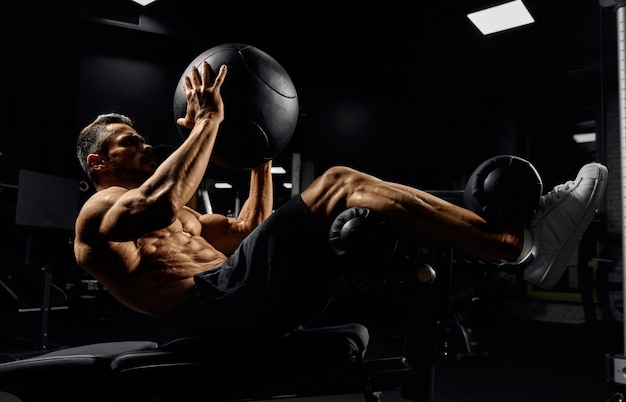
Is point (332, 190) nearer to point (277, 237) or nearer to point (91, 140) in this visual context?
point (277, 237)

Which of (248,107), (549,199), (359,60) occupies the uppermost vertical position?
(359,60)

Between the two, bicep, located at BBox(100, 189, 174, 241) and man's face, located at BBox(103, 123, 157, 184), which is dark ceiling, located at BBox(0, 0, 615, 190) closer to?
man's face, located at BBox(103, 123, 157, 184)

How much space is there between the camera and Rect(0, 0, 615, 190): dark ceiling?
5.41 metres

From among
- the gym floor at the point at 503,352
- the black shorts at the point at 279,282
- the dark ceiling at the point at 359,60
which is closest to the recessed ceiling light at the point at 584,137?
the dark ceiling at the point at 359,60

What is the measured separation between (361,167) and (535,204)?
18.3 feet

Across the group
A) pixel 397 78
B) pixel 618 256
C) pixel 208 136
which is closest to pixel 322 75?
pixel 397 78

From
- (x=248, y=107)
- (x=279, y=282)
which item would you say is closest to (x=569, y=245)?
(x=279, y=282)

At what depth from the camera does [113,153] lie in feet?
5.90

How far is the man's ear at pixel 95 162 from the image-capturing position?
5.87ft

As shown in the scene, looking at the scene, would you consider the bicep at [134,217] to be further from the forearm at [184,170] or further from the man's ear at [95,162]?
the man's ear at [95,162]

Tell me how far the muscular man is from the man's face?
0.78 feet

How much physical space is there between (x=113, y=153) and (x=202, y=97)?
446mm

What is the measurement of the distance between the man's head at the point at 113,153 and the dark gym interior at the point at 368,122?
2185mm

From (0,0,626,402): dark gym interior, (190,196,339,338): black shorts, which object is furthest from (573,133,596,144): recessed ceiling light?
(190,196,339,338): black shorts
